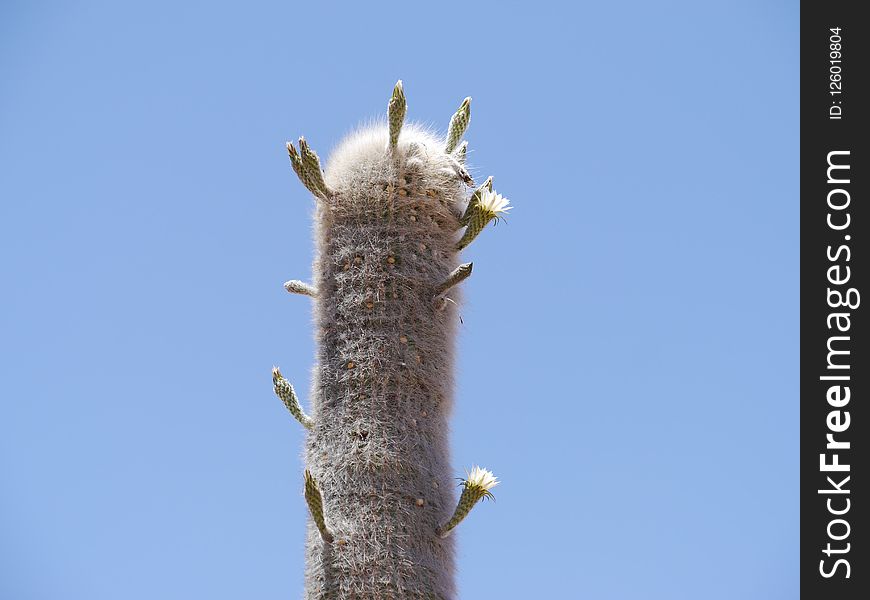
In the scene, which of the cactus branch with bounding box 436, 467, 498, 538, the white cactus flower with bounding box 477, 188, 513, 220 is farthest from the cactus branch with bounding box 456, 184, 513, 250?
the cactus branch with bounding box 436, 467, 498, 538

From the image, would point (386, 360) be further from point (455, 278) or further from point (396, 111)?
point (396, 111)

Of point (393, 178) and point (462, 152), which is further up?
point (462, 152)

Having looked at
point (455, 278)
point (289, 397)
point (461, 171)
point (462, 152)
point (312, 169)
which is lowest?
point (289, 397)

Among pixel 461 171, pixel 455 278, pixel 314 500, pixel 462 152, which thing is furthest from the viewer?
pixel 462 152

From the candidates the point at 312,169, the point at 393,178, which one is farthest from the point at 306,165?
the point at 393,178
